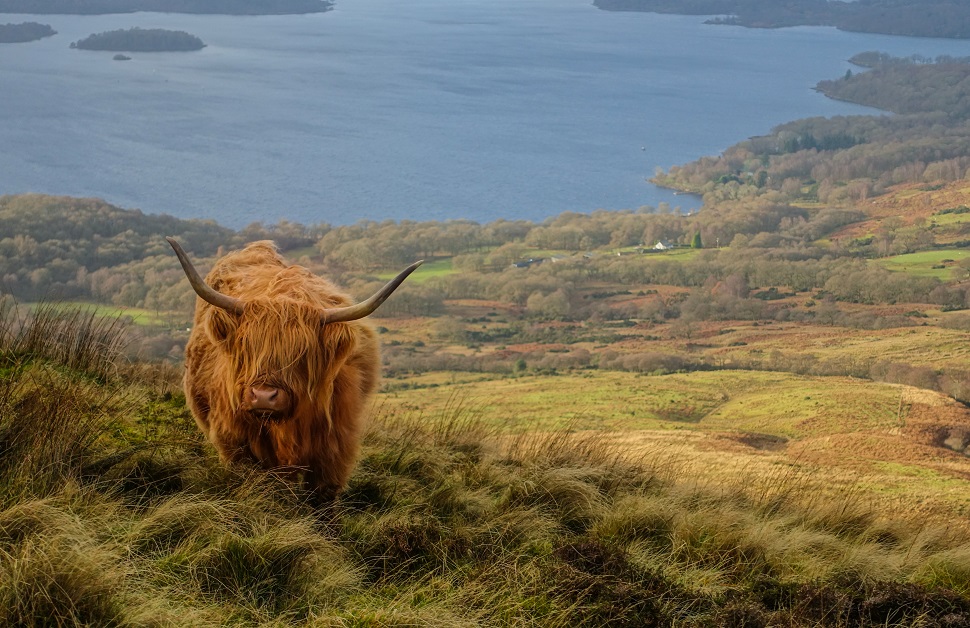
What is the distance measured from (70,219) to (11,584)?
43510 mm

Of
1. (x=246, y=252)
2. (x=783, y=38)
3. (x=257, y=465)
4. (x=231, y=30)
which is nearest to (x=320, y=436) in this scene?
(x=257, y=465)

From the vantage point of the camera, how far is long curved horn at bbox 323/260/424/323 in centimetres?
457

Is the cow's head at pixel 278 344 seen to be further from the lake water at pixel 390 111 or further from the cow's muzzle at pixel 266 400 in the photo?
the lake water at pixel 390 111

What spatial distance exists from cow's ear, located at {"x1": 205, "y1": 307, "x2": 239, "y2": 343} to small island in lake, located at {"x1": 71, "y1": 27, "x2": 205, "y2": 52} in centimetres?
9902

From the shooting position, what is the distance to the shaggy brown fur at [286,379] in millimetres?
4723

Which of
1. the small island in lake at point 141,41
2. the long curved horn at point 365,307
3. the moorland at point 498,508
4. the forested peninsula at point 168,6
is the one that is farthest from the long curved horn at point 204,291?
the small island in lake at point 141,41

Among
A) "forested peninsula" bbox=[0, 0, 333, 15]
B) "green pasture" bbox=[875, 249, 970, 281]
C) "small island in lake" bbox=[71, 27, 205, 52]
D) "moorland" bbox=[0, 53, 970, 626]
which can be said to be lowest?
"green pasture" bbox=[875, 249, 970, 281]

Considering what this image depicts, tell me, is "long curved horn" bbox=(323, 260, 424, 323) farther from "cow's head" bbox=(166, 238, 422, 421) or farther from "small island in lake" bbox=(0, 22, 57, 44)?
Result: "small island in lake" bbox=(0, 22, 57, 44)

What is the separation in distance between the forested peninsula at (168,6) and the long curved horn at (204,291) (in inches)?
3505

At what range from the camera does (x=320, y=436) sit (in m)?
4.98

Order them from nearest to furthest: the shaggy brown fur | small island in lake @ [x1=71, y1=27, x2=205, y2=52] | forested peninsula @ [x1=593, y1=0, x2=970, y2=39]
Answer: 1. the shaggy brown fur
2. small island in lake @ [x1=71, y1=27, x2=205, y2=52]
3. forested peninsula @ [x1=593, y1=0, x2=970, y2=39]

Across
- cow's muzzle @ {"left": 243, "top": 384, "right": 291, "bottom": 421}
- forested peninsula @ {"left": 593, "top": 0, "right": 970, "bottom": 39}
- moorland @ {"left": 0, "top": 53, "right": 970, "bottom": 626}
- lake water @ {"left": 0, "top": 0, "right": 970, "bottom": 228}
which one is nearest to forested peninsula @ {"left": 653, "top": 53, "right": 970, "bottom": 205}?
lake water @ {"left": 0, "top": 0, "right": 970, "bottom": 228}

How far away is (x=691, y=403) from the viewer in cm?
1789

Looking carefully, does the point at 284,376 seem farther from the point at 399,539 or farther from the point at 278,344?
the point at 399,539
